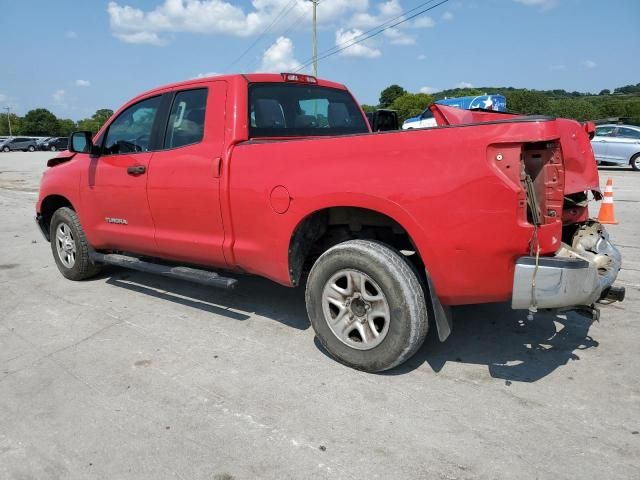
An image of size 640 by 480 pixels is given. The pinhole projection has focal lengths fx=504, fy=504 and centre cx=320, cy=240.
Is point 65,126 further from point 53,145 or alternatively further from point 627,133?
point 627,133

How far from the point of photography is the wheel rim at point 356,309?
312 cm

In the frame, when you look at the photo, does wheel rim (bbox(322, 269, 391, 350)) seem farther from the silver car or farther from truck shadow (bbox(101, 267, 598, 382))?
the silver car

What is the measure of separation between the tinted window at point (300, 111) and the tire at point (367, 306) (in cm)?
134

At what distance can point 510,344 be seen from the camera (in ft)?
11.8

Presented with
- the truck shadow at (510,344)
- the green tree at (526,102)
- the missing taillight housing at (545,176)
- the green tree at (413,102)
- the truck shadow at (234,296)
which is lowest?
the truck shadow at (510,344)

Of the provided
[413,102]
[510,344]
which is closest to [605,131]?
[510,344]

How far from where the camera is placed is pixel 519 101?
39156 millimetres

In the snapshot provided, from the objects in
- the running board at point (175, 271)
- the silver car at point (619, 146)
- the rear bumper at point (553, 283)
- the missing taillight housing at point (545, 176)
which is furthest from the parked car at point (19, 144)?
the rear bumper at point (553, 283)

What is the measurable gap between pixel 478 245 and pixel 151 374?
2.22 metres

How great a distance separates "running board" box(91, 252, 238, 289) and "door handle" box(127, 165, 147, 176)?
2.71ft

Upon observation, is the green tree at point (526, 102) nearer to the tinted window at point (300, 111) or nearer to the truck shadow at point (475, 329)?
the tinted window at point (300, 111)

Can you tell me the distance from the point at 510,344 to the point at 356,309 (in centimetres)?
121

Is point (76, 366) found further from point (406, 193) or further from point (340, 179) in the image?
point (406, 193)

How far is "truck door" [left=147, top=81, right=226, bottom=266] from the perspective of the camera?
382cm
